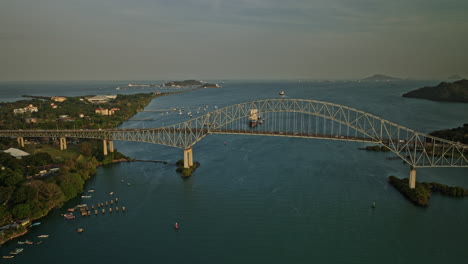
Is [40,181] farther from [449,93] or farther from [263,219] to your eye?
[449,93]

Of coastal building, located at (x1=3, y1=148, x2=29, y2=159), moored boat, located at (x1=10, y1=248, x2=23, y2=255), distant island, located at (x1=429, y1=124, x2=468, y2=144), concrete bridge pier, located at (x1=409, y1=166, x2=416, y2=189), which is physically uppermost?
distant island, located at (x1=429, y1=124, x2=468, y2=144)

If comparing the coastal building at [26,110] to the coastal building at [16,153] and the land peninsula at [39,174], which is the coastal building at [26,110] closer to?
the land peninsula at [39,174]

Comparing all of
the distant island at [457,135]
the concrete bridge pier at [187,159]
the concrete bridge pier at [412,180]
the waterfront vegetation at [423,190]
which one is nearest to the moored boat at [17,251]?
the concrete bridge pier at [187,159]

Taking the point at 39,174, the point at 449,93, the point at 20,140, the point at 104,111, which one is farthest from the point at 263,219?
the point at 449,93

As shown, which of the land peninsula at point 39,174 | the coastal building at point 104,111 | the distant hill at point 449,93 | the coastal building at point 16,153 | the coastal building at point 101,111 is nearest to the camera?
the land peninsula at point 39,174

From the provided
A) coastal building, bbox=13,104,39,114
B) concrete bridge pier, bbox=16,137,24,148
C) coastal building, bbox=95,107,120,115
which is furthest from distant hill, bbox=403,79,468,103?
coastal building, bbox=13,104,39,114

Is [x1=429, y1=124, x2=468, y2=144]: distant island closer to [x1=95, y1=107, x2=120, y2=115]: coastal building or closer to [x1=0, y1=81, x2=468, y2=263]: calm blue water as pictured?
[x1=0, y1=81, x2=468, y2=263]: calm blue water

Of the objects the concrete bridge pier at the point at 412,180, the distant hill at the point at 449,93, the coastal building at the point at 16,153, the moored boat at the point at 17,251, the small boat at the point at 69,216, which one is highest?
the distant hill at the point at 449,93
